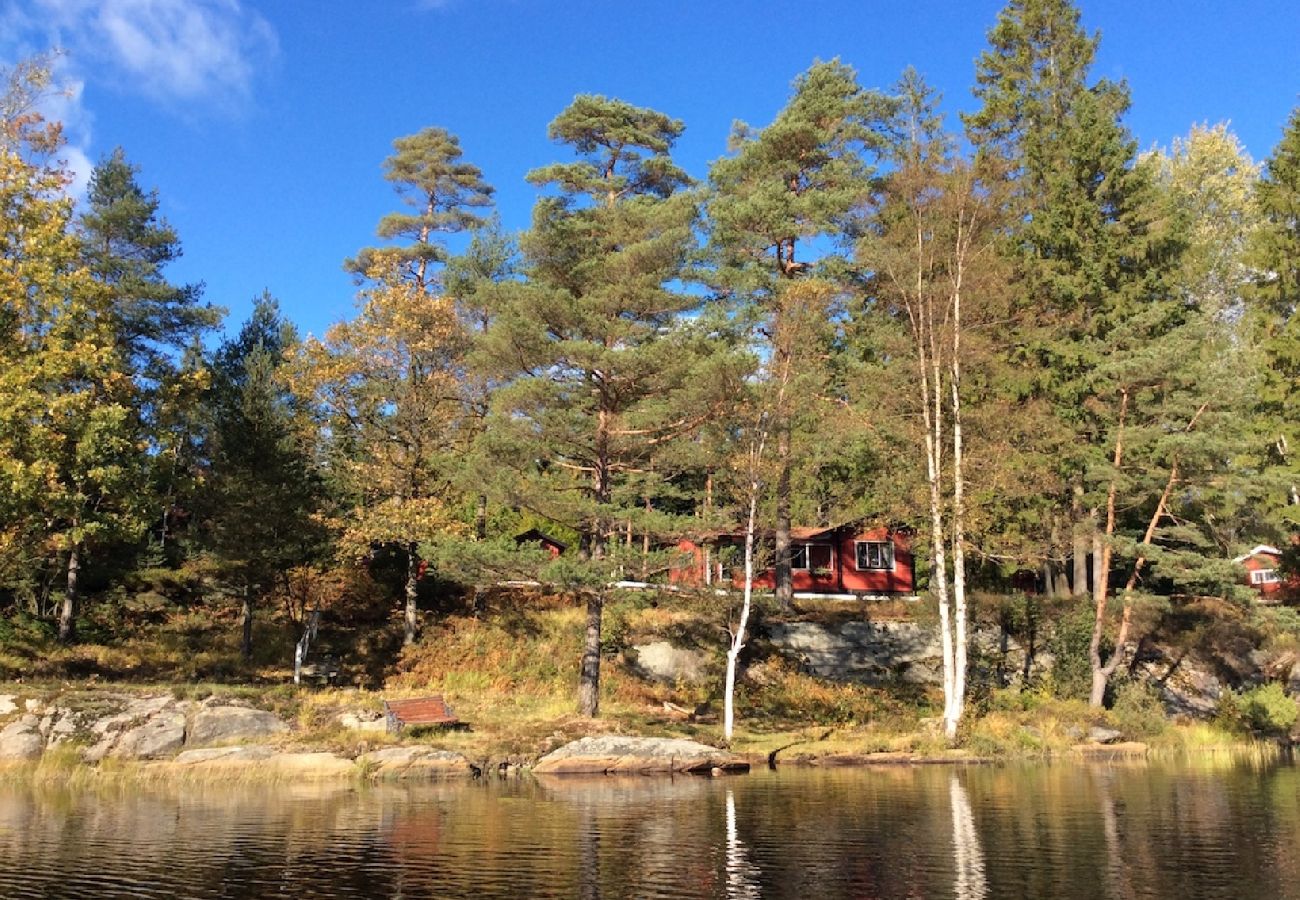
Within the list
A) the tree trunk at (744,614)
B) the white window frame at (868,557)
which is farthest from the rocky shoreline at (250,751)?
the white window frame at (868,557)

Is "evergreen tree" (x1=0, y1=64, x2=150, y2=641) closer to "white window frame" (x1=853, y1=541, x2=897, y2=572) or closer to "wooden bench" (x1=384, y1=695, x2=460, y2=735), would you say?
"wooden bench" (x1=384, y1=695, x2=460, y2=735)

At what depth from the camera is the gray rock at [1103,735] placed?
82.7 ft

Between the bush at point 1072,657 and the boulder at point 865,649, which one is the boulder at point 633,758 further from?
the bush at point 1072,657

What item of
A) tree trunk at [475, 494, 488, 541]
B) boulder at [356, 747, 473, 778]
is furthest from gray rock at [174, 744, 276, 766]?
tree trunk at [475, 494, 488, 541]

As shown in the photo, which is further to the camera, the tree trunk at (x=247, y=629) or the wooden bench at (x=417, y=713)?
the tree trunk at (x=247, y=629)

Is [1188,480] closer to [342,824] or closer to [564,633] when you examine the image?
[564,633]

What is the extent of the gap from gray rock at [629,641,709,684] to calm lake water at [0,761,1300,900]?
990 centimetres

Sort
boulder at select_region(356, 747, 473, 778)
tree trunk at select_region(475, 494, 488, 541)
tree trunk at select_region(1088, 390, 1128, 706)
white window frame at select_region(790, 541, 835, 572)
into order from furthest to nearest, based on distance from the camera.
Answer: white window frame at select_region(790, 541, 835, 572) → tree trunk at select_region(475, 494, 488, 541) → tree trunk at select_region(1088, 390, 1128, 706) → boulder at select_region(356, 747, 473, 778)

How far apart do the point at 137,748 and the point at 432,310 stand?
16.2m

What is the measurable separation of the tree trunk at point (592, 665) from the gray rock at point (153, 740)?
10040mm

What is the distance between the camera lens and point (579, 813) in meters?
15.5

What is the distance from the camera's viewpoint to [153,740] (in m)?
21.5

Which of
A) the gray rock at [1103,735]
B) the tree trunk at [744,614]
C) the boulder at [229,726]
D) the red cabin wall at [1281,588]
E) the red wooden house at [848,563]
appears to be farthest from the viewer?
the red wooden house at [848,563]

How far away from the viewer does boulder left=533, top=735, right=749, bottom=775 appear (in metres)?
21.7
